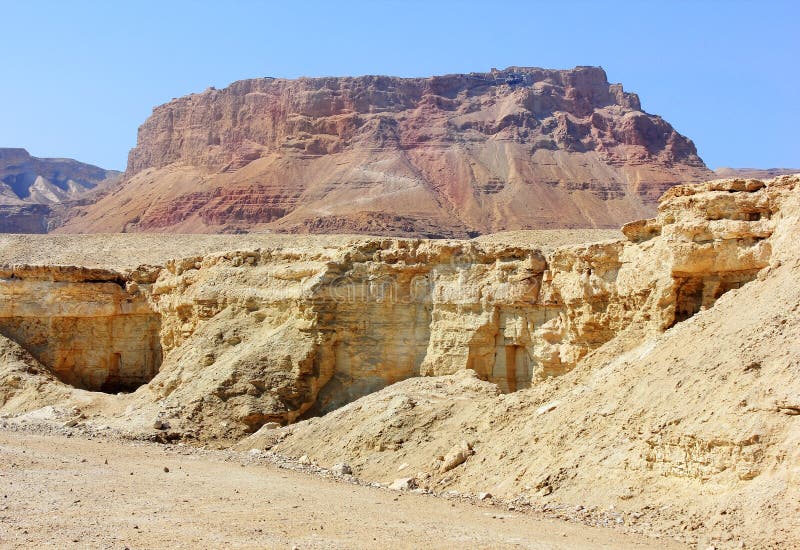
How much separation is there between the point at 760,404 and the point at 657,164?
98.9 m

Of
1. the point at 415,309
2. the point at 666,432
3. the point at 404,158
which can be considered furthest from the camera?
the point at 404,158

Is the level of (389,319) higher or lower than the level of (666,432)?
higher

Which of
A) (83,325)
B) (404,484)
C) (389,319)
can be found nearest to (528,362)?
(389,319)

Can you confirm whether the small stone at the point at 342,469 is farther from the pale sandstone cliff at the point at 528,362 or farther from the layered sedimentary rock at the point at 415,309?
the layered sedimentary rock at the point at 415,309

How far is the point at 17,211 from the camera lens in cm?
12862

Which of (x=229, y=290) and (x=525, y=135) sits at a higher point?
(x=525, y=135)

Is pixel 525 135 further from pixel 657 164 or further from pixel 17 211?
pixel 17 211

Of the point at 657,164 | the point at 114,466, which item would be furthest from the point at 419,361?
the point at 657,164

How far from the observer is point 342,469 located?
18.0m

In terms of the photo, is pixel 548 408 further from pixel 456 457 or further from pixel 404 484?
pixel 404 484

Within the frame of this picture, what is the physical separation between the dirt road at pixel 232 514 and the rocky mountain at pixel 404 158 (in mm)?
71991

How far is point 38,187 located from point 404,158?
299 feet

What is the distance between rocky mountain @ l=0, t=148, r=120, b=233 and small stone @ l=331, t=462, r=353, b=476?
372 feet

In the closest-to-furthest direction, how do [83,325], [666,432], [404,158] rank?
[666,432]
[83,325]
[404,158]
